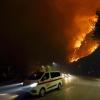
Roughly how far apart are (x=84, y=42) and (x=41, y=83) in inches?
1479

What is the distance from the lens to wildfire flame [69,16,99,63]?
2063 inches

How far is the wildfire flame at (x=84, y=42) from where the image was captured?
172 feet

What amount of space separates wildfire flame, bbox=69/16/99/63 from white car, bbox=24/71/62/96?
26.5 m

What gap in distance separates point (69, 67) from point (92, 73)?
469cm

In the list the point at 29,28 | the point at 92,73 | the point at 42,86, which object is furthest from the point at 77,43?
the point at 42,86

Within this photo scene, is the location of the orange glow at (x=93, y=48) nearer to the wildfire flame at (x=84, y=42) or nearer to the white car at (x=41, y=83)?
the wildfire flame at (x=84, y=42)

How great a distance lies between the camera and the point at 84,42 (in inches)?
2304

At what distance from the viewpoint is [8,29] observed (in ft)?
134

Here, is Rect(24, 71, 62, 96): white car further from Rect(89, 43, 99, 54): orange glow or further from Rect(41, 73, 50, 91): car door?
Rect(89, 43, 99, 54): orange glow

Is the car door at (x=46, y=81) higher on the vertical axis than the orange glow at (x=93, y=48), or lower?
lower

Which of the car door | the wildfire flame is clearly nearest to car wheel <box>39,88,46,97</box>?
the car door

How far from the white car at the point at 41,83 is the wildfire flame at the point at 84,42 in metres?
26.5

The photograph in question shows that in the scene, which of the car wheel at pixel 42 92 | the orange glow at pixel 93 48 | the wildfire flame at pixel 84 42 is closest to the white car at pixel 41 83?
the car wheel at pixel 42 92

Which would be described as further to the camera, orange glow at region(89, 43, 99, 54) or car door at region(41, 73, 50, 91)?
orange glow at region(89, 43, 99, 54)
